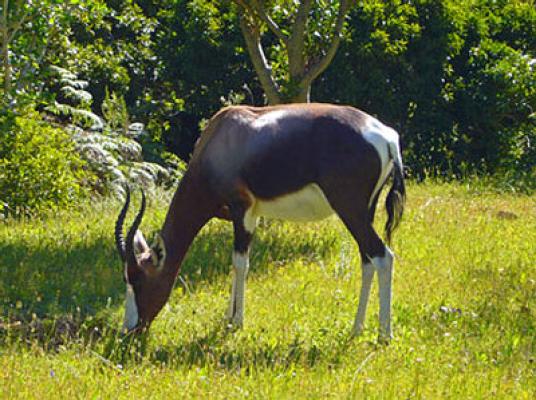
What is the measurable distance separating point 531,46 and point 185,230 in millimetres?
10664

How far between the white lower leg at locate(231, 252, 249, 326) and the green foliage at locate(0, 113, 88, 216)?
4614mm

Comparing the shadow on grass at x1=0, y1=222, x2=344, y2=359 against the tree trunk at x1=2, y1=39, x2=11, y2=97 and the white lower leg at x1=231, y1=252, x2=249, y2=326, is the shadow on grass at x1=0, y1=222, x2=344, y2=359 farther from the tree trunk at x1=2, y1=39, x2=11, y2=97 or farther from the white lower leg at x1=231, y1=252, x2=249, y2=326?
the tree trunk at x1=2, y1=39, x2=11, y2=97

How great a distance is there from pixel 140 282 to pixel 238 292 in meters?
0.81

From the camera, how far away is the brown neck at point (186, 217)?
9.23 metres

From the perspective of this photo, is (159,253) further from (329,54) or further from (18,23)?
(18,23)

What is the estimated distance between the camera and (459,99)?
17297 millimetres

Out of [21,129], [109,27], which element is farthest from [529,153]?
[21,129]

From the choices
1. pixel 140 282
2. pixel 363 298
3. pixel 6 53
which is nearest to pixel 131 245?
pixel 140 282

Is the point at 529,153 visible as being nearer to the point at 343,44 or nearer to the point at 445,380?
the point at 343,44

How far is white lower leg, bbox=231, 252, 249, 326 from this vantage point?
9039mm

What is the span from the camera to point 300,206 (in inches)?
348

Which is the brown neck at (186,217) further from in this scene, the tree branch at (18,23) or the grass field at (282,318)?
the tree branch at (18,23)

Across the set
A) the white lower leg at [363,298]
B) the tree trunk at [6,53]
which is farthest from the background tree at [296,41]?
the white lower leg at [363,298]

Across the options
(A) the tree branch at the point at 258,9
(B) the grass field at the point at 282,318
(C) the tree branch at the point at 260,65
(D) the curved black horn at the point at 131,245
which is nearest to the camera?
(B) the grass field at the point at 282,318
